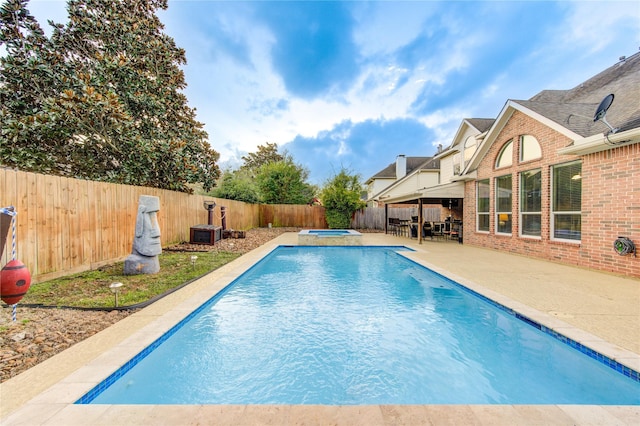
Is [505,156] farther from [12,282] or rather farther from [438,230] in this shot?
[12,282]

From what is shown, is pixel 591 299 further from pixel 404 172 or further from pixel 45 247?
pixel 404 172

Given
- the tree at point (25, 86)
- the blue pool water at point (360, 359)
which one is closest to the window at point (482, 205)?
the blue pool water at point (360, 359)

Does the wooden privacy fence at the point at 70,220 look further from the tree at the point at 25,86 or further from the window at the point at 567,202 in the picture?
the window at the point at 567,202

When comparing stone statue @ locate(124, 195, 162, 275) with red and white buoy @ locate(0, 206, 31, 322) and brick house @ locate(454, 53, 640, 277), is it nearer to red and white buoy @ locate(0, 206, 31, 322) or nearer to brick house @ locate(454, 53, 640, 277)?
red and white buoy @ locate(0, 206, 31, 322)

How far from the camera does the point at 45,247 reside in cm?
516

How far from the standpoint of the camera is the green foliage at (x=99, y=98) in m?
8.30

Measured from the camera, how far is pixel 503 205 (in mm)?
9734

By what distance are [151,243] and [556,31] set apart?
619 inches

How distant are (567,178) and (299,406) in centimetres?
867

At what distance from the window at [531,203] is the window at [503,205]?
0.60 meters

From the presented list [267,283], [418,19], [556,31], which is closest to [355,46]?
[418,19]

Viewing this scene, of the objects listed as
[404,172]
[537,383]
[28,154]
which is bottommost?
[537,383]

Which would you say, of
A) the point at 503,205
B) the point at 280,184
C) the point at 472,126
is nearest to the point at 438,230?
the point at 503,205

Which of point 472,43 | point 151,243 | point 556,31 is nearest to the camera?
point 151,243
